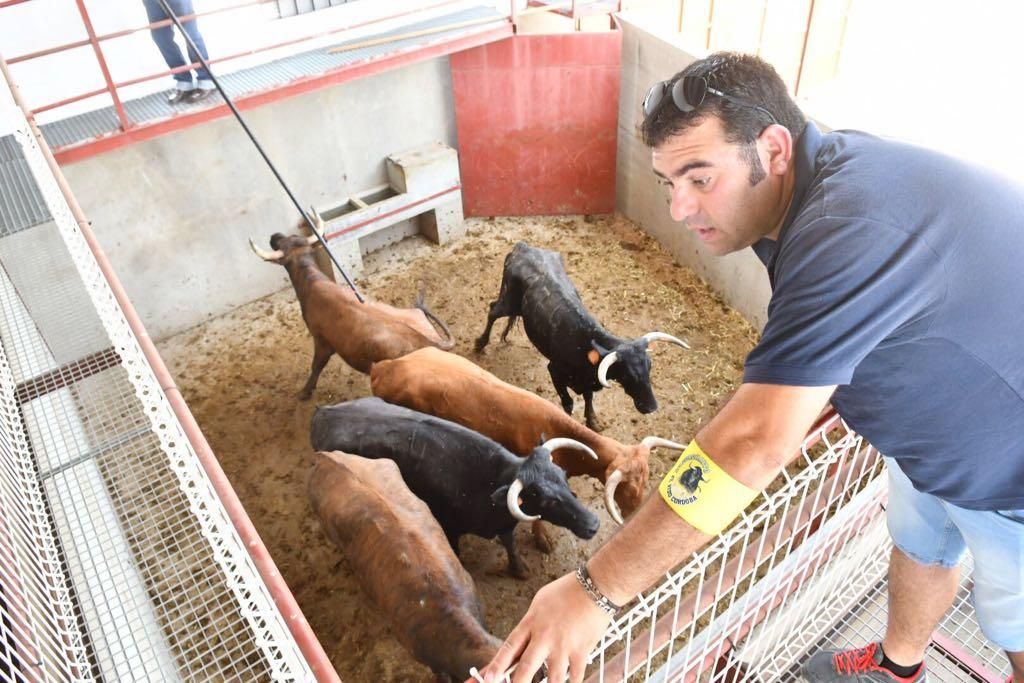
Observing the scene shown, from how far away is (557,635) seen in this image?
1.62 meters

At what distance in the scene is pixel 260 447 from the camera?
608cm

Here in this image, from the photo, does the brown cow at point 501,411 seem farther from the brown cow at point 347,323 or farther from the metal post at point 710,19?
the metal post at point 710,19

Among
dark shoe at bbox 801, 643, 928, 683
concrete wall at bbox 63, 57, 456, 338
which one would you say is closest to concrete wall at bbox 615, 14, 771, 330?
concrete wall at bbox 63, 57, 456, 338

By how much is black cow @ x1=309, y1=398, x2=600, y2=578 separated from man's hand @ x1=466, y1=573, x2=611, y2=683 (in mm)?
2493

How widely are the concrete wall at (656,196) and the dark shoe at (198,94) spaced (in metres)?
4.29

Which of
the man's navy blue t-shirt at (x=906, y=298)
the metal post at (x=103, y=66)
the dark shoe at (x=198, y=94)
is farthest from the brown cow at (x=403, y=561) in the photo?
the dark shoe at (x=198, y=94)

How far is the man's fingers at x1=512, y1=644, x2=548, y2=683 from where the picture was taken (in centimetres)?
157

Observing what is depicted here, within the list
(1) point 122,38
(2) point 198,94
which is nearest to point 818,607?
(2) point 198,94

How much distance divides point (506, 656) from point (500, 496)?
2723 millimetres

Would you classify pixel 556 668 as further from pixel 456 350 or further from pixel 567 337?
pixel 456 350

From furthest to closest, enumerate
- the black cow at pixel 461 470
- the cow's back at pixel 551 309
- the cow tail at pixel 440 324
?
the cow tail at pixel 440 324 < the cow's back at pixel 551 309 < the black cow at pixel 461 470

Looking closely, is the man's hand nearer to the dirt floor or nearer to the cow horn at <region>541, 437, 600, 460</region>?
the cow horn at <region>541, 437, 600, 460</region>

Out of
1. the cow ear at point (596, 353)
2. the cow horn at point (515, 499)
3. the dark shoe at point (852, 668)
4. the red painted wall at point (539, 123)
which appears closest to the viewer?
the dark shoe at point (852, 668)

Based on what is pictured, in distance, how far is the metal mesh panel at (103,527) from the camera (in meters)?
2.00
